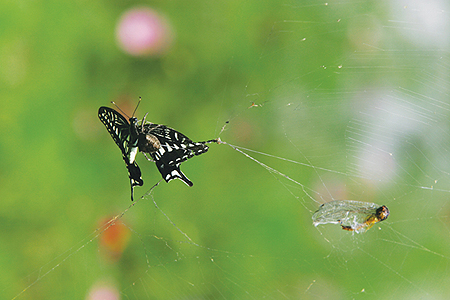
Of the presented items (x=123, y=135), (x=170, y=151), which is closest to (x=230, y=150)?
(x=170, y=151)

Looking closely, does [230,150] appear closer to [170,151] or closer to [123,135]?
[170,151]

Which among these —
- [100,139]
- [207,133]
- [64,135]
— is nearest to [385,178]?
[207,133]

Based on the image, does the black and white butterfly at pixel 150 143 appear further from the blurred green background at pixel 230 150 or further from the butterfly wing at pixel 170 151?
the blurred green background at pixel 230 150

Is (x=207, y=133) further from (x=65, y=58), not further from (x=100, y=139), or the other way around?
(x=65, y=58)

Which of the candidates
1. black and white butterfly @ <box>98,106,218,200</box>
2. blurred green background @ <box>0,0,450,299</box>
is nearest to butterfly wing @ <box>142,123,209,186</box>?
black and white butterfly @ <box>98,106,218,200</box>

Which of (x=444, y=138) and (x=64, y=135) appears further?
(x=64, y=135)

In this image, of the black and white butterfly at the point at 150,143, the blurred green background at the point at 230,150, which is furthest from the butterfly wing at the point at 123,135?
the blurred green background at the point at 230,150

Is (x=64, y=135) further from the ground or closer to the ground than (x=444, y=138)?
further from the ground
